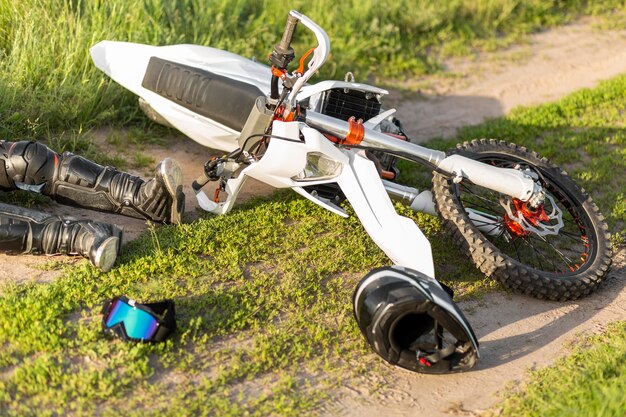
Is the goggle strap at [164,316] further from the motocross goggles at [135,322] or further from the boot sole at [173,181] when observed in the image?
the boot sole at [173,181]

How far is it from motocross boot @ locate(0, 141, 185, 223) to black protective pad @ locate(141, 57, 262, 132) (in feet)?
2.43

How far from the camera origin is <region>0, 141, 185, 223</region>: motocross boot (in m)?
5.23

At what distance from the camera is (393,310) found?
4355 mm

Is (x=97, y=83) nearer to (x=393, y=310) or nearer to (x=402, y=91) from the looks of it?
(x=402, y=91)

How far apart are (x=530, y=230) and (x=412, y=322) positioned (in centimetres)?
134

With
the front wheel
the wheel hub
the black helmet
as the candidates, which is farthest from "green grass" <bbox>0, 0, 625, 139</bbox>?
the black helmet

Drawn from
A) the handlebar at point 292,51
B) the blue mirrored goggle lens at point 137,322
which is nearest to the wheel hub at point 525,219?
the handlebar at point 292,51

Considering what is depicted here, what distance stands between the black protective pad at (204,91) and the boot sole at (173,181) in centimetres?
73

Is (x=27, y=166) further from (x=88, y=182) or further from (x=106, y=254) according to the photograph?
(x=106, y=254)

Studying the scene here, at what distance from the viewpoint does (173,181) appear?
17.2ft

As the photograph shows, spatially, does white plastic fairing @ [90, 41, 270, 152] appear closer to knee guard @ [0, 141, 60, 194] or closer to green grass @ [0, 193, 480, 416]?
green grass @ [0, 193, 480, 416]

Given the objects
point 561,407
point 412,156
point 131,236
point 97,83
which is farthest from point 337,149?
point 97,83


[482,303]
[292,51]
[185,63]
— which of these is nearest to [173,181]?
[292,51]

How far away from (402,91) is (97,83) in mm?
3092
